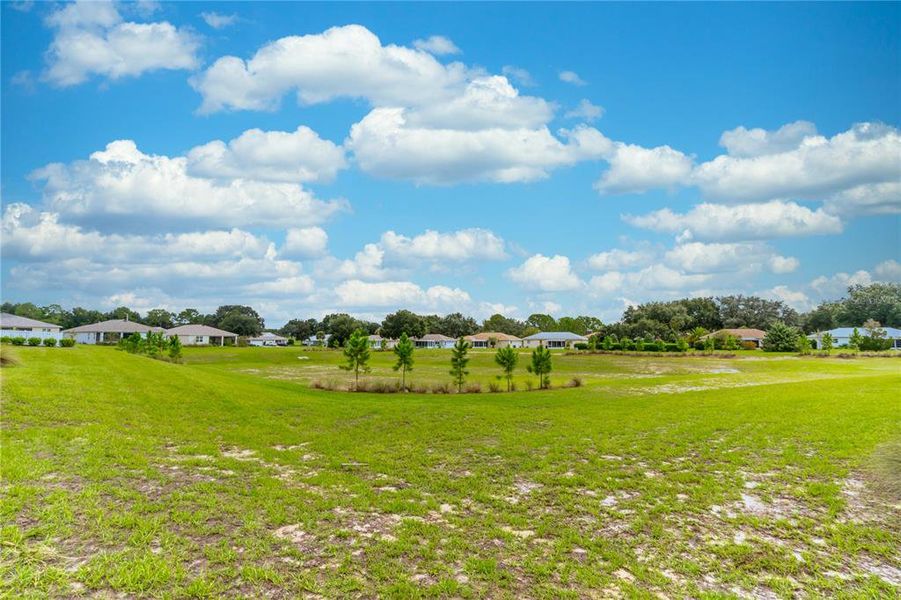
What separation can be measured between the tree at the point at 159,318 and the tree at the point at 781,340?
149 metres

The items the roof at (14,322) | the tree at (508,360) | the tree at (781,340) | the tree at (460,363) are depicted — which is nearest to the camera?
the tree at (460,363)

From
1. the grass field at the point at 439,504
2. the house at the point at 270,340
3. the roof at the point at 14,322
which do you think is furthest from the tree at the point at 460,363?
the house at the point at 270,340

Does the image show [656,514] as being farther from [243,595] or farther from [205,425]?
[205,425]

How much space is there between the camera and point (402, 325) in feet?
457

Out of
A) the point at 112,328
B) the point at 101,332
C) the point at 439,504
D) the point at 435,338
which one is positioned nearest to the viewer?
the point at 439,504

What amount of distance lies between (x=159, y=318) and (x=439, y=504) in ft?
555

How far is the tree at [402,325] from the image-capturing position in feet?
455

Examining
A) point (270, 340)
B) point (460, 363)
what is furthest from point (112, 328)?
point (460, 363)

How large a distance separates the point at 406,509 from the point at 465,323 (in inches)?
6447

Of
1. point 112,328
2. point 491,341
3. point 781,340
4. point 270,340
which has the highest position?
point 112,328

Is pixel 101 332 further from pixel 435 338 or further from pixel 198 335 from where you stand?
pixel 435 338

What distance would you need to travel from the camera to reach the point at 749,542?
8.16 m

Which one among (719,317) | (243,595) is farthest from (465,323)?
(243,595)

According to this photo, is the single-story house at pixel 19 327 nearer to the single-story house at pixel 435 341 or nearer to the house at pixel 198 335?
the house at pixel 198 335
